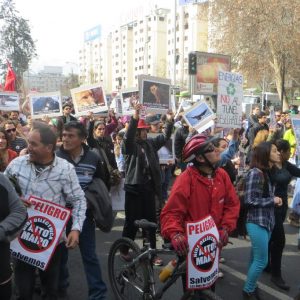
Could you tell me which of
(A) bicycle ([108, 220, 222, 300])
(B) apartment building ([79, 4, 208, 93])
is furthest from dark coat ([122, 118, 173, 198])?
(B) apartment building ([79, 4, 208, 93])

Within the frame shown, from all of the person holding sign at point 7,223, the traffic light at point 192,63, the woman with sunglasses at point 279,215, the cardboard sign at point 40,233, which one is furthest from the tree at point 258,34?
the person holding sign at point 7,223

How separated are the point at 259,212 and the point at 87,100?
4876 millimetres

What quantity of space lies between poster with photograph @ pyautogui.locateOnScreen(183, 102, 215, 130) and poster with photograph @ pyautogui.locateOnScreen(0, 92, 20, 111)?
5213 millimetres

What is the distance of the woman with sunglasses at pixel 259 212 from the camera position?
4.15 m

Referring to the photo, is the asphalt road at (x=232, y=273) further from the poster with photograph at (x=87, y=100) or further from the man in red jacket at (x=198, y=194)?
the poster with photograph at (x=87, y=100)

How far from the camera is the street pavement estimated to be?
4.51m

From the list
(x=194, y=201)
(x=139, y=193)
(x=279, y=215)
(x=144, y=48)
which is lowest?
(x=279, y=215)

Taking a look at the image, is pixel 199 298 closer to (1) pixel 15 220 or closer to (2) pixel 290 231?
(1) pixel 15 220

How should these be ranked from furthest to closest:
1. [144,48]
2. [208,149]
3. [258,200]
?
[144,48]
[258,200]
[208,149]

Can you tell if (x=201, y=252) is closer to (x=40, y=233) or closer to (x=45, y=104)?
(x=40, y=233)

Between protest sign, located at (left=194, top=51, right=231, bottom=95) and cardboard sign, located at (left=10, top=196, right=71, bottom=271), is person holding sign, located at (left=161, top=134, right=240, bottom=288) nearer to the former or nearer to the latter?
cardboard sign, located at (left=10, top=196, right=71, bottom=271)

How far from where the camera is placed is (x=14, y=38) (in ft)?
100

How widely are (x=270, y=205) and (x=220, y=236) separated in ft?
3.78

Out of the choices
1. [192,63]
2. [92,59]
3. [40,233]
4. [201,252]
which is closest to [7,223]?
[40,233]
